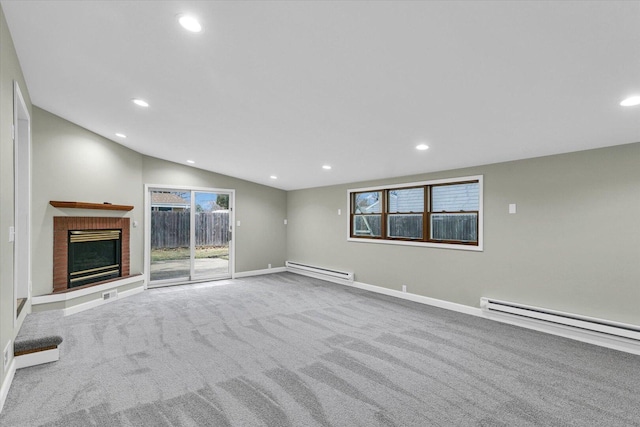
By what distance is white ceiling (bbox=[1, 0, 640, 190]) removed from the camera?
1788 mm

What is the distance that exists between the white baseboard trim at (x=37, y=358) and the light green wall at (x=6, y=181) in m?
0.24

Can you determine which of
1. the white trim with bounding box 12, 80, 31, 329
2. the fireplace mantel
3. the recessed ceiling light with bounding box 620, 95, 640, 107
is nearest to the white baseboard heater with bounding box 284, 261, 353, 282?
the fireplace mantel

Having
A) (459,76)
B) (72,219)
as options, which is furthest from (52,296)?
(459,76)

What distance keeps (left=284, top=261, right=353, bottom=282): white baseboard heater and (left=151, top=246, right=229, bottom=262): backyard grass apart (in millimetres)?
1664

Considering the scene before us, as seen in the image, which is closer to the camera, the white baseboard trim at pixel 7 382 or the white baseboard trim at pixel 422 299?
the white baseboard trim at pixel 7 382

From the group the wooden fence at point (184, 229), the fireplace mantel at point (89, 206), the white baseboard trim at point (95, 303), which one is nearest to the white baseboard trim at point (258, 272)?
the wooden fence at point (184, 229)

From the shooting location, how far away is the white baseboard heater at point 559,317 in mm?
3159

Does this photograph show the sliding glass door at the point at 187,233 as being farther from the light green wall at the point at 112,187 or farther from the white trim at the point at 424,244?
the white trim at the point at 424,244

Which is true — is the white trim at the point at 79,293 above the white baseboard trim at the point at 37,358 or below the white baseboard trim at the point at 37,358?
above

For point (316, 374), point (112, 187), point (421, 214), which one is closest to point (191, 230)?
point (112, 187)

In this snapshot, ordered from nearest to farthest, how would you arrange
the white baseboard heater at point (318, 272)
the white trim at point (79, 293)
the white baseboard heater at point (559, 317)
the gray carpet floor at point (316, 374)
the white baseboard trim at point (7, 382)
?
the gray carpet floor at point (316, 374) < the white baseboard trim at point (7, 382) < the white baseboard heater at point (559, 317) < the white trim at point (79, 293) < the white baseboard heater at point (318, 272)

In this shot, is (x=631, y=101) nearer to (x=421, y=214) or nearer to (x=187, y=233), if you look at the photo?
(x=421, y=214)

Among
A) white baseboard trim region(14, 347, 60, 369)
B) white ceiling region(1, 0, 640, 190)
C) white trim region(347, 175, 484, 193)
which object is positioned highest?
white ceiling region(1, 0, 640, 190)

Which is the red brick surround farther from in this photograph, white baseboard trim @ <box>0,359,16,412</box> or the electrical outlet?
white baseboard trim @ <box>0,359,16,412</box>
